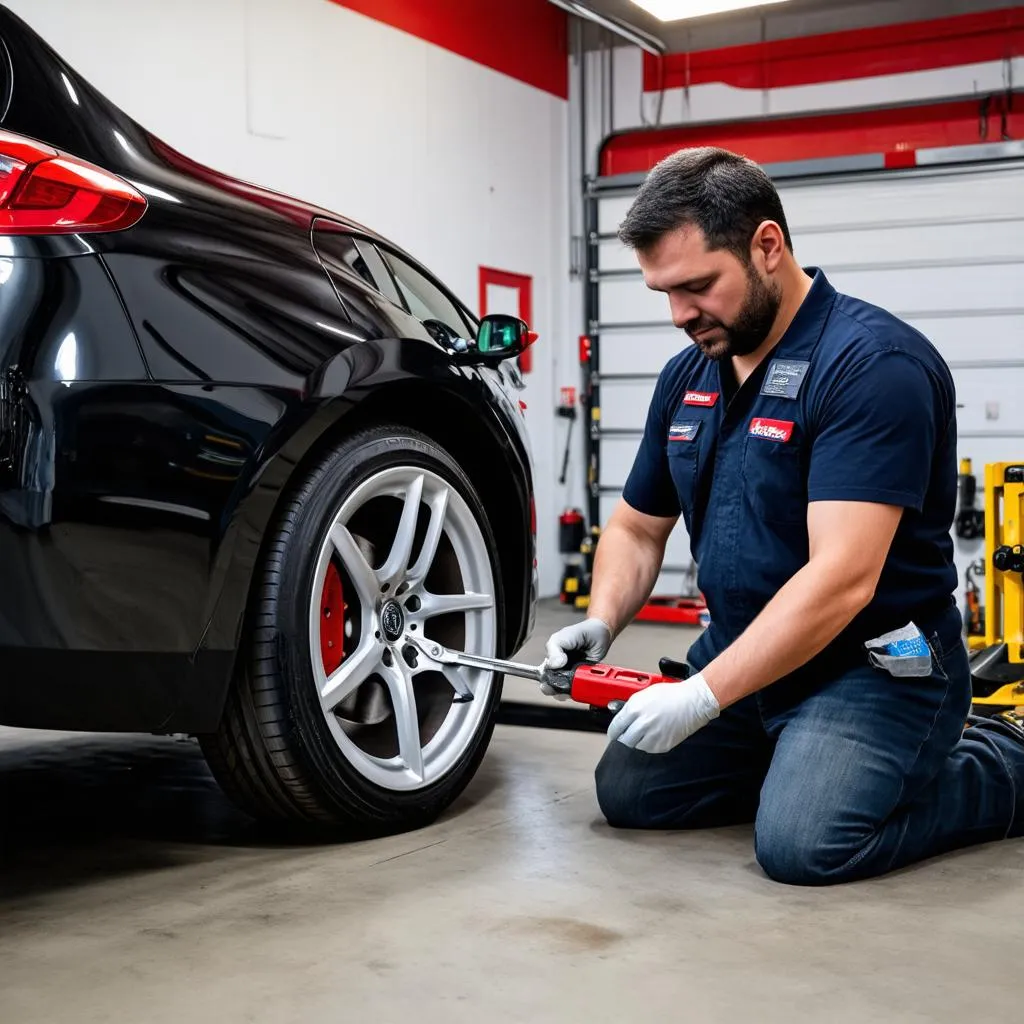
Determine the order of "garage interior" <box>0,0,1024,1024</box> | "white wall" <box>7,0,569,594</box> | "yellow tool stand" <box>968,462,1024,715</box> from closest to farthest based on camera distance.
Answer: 1. "garage interior" <box>0,0,1024,1024</box>
2. "yellow tool stand" <box>968,462,1024,715</box>
3. "white wall" <box>7,0,569,594</box>

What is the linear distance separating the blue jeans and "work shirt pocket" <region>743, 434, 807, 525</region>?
32cm

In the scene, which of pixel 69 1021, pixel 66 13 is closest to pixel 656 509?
pixel 69 1021

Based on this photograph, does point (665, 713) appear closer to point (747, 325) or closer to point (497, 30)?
point (747, 325)

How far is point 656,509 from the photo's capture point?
9.30 ft

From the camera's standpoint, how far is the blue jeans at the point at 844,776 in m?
2.27

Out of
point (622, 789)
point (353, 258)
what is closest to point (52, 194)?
point (353, 258)

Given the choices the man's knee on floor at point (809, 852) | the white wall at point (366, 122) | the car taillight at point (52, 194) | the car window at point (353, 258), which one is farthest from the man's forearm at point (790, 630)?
the white wall at point (366, 122)

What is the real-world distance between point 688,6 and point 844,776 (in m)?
6.48

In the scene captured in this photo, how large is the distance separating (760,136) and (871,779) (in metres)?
7.43

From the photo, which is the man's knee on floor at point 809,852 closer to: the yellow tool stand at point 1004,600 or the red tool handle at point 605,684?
the red tool handle at point 605,684

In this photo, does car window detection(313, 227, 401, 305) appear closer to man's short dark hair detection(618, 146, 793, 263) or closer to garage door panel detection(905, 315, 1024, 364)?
man's short dark hair detection(618, 146, 793, 263)

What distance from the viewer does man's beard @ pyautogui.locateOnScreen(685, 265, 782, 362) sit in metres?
2.40

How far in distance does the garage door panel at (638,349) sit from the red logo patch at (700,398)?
6.63 metres

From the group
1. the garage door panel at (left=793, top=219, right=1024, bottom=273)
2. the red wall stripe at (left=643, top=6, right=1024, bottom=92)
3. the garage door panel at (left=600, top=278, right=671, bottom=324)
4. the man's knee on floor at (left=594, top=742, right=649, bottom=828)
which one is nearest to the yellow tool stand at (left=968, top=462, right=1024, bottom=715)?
the man's knee on floor at (left=594, top=742, right=649, bottom=828)
